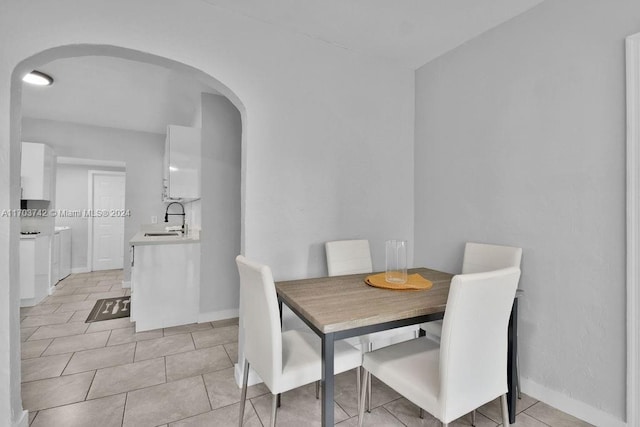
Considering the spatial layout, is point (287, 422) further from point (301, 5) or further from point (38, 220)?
point (38, 220)

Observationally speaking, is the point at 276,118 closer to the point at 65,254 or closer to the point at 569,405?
the point at 569,405

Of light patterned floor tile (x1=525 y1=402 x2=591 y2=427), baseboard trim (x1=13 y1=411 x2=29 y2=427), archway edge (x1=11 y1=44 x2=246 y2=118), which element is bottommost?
light patterned floor tile (x1=525 y1=402 x2=591 y2=427)

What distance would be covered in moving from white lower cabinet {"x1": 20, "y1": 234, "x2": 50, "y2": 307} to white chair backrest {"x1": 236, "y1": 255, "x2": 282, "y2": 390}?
3770 millimetres

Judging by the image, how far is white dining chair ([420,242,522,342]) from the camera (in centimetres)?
198

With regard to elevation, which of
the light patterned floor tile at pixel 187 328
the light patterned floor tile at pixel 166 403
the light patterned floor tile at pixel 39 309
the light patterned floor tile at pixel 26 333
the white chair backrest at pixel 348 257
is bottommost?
the light patterned floor tile at pixel 187 328

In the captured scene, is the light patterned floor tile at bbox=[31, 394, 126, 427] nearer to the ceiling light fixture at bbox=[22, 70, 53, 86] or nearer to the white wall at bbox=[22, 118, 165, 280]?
the ceiling light fixture at bbox=[22, 70, 53, 86]

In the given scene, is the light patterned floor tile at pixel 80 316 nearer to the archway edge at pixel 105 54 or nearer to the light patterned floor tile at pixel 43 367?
the light patterned floor tile at pixel 43 367

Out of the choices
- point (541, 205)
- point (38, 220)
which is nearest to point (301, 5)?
point (541, 205)

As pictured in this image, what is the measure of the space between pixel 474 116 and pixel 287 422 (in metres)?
2.41

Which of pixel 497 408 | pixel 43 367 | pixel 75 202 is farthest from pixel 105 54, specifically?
pixel 75 202

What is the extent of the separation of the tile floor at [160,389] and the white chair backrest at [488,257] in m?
0.84

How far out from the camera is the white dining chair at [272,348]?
1.34 metres

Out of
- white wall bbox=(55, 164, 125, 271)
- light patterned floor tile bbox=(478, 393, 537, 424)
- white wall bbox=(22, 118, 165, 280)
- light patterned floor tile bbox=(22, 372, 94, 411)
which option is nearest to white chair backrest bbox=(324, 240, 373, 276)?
Answer: light patterned floor tile bbox=(478, 393, 537, 424)

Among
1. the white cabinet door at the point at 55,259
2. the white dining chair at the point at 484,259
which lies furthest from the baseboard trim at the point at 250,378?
the white cabinet door at the point at 55,259
